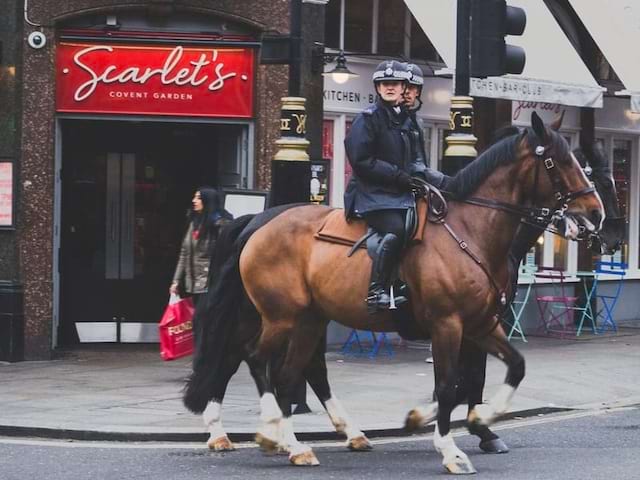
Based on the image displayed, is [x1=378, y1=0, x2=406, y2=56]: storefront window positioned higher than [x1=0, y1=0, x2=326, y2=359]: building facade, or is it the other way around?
[x1=378, y1=0, x2=406, y2=56]: storefront window

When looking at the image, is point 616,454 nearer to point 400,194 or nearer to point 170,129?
point 400,194

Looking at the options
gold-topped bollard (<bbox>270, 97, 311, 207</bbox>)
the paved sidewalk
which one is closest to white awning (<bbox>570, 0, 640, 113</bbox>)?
the paved sidewalk

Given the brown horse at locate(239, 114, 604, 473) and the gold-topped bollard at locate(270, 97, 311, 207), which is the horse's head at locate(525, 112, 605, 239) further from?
the gold-topped bollard at locate(270, 97, 311, 207)

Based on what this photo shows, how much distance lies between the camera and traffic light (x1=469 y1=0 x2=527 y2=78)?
12.3 metres

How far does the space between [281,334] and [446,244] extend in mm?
1464

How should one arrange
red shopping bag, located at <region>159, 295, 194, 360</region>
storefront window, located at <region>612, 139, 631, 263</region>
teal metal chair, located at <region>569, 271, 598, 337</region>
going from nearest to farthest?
1. red shopping bag, located at <region>159, 295, 194, 360</region>
2. teal metal chair, located at <region>569, 271, 598, 337</region>
3. storefront window, located at <region>612, 139, 631, 263</region>

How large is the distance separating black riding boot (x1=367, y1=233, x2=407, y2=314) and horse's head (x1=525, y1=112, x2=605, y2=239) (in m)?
1.15

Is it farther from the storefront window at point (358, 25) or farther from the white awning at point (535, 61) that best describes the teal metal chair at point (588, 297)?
the storefront window at point (358, 25)

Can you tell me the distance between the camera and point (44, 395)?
13.6 m

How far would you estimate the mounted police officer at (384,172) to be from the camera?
32.8ft

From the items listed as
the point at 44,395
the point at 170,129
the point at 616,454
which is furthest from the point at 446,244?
the point at 170,129

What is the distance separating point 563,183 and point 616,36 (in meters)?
11.5

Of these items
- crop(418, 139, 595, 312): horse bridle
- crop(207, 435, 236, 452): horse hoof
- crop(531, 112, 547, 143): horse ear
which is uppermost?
crop(531, 112, 547, 143): horse ear

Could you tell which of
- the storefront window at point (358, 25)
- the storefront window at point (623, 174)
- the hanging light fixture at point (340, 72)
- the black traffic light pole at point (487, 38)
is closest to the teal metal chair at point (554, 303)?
the storefront window at point (623, 174)
